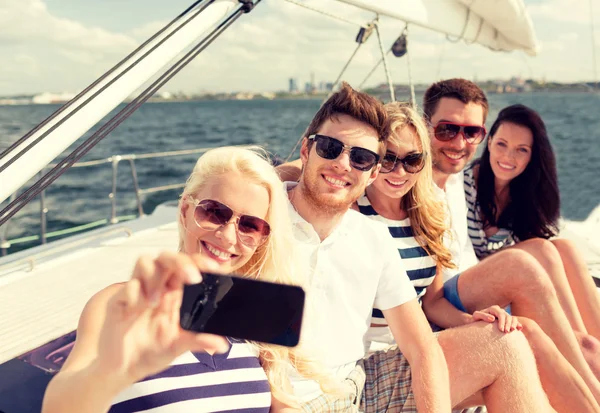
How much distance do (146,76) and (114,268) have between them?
7.05 ft

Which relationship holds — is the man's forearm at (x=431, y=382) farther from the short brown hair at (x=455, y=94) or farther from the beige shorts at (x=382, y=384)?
the short brown hair at (x=455, y=94)

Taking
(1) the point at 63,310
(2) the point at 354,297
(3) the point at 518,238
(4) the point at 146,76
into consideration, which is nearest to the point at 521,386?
(2) the point at 354,297

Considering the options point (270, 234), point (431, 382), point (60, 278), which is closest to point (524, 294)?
point (431, 382)

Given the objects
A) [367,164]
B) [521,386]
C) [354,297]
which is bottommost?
[521,386]

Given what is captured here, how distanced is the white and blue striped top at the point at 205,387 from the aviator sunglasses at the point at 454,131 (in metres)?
1.70

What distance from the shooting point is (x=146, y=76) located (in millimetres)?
1563

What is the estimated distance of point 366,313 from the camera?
6.34 feet

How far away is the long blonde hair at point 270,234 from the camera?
4.70 ft

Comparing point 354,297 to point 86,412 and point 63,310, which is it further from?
point 63,310

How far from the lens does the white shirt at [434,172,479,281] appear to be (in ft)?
8.34

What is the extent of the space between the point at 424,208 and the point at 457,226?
46cm

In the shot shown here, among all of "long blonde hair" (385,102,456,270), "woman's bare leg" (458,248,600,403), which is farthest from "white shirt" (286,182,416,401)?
"woman's bare leg" (458,248,600,403)

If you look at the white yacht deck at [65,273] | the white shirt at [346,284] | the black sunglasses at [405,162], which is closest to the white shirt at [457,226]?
the black sunglasses at [405,162]

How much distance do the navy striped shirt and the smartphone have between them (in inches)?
93.0
